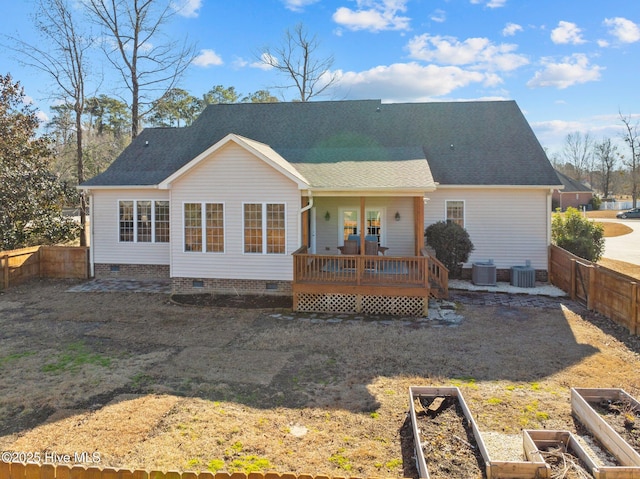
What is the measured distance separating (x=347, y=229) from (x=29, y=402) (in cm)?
1128

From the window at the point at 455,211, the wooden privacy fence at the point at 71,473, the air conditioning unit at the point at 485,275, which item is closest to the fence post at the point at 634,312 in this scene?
the air conditioning unit at the point at 485,275

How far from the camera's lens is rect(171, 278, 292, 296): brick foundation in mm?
13219

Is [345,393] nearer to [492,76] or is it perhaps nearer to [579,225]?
[579,225]

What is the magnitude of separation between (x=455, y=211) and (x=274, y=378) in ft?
35.4

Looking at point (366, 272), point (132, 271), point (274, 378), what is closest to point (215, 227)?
point (366, 272)

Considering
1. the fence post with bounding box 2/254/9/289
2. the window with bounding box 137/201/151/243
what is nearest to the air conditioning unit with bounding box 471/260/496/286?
the window with bounding box 137/201/151/243

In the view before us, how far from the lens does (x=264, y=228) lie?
13.0 m

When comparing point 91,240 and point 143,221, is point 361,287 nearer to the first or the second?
point 143,221

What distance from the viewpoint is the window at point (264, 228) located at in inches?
509

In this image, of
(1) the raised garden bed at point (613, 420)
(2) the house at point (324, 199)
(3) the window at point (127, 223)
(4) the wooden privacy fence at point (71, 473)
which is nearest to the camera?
(4) the wooden privacy fence at point (71, 473)

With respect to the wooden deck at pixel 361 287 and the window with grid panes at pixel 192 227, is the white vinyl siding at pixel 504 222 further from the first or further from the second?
the window with grid panes at pixel 192 227

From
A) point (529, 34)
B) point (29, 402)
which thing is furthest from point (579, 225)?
point (29, 402)

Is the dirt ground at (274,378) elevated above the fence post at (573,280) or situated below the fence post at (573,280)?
below

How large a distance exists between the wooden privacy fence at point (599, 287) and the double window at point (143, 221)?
13.9 meters
